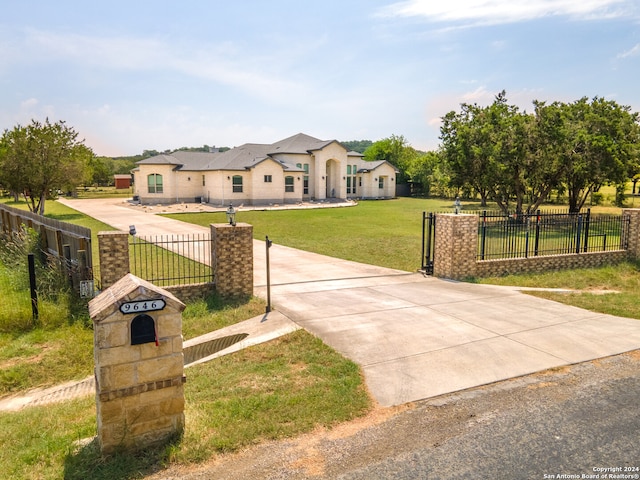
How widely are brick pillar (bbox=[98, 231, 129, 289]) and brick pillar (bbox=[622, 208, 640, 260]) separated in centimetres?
1489

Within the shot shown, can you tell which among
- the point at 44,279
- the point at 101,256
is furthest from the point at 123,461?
the point at 44,279

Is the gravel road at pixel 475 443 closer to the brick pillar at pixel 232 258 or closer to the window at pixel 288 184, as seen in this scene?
the brick pillar at pixel 232 258

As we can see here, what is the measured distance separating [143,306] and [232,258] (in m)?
5.56

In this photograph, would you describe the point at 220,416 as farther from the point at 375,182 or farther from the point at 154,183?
the point at 375,182

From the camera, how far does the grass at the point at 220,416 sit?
423cm

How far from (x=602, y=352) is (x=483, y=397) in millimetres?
2696

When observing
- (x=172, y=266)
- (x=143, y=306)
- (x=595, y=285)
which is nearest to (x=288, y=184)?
(x=172, y=266)

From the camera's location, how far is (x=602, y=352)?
7.04 m

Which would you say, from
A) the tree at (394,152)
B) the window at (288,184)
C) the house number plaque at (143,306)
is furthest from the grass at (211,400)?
the tree at (394,152)

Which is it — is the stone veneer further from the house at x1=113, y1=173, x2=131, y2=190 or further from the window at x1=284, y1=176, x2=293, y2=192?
the house at x1=113, y1=173, x2=131, y2=190

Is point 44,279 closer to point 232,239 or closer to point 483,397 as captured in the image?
point 232,239

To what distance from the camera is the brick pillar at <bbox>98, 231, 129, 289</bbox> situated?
348 inches

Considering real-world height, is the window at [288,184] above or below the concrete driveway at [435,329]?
above

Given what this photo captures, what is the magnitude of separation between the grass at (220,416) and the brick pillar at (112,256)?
336cm
